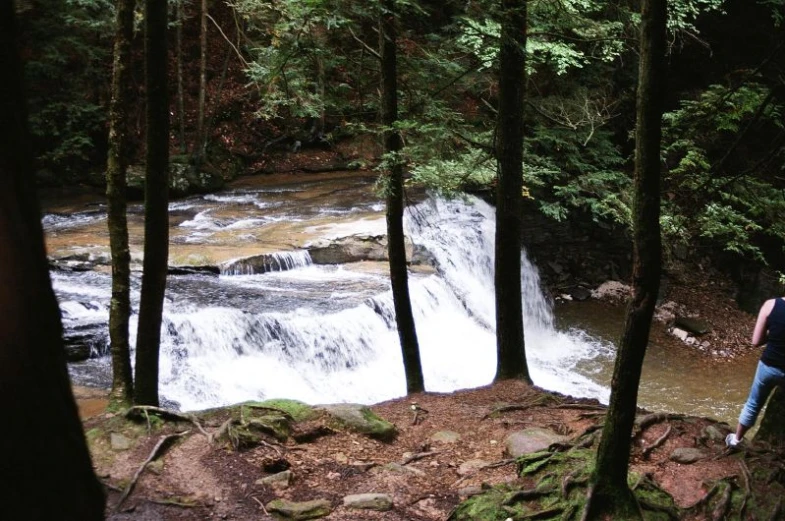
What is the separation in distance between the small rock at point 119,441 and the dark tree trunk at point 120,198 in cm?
112

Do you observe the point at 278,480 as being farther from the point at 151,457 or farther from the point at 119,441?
the point at 119,441

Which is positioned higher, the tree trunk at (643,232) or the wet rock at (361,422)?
the tree trunk at (643,232)

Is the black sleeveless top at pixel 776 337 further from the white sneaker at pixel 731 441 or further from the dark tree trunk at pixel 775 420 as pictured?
the white sneaker at pixel 731 441

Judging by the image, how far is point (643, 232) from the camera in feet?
10.9

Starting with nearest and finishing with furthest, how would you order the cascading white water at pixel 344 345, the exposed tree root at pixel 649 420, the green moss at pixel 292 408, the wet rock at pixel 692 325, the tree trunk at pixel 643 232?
the tree trunk at pixel 643 232
the exposed tree root at pixel 649 420
the green moss at pixel 292 408
the cascading white water at pixel 344 345
the wet rock at pixel 692 325

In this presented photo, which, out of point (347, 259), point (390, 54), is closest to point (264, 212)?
point (347, 259)

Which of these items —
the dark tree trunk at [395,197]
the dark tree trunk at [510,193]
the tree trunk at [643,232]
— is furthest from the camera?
the dark tree trunk at [510,193]

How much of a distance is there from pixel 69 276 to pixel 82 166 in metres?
9.17

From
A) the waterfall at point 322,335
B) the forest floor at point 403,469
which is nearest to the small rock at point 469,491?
the forest floor at point 403,469

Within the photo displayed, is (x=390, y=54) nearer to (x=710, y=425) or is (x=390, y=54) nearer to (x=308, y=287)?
(x=710, y=425)

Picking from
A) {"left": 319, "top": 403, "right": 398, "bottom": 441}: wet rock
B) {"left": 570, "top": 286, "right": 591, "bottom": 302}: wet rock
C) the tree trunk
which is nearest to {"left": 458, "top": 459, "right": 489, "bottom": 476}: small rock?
{"left": 319, "top": 403, "right": 398, "bottom": 441}: wet rock

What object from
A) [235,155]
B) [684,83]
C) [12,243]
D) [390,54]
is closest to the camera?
[12,243]

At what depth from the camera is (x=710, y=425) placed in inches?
216

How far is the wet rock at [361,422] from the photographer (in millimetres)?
6016
